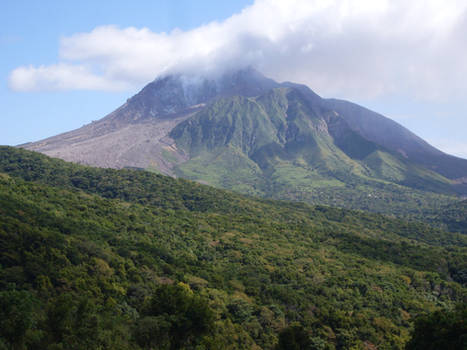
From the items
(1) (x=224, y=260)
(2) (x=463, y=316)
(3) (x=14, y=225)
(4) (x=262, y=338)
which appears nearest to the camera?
(2) (x=463, y=316)

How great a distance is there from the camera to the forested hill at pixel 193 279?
1314 inches

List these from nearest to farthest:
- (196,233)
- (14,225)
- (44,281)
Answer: (44,281) → (14,225) → (196,233)

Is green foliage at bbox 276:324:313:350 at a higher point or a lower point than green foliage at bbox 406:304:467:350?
lower

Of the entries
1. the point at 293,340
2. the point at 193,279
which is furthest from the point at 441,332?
the point at 193,279

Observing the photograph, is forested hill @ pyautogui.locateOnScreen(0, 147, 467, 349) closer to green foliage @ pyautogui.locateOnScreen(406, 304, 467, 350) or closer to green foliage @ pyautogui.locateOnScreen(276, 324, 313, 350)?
green foliage @ pyautogui.locateOnScreen(276, 324, 313, 350)

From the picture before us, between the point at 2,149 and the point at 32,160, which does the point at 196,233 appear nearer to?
the point at 32,160

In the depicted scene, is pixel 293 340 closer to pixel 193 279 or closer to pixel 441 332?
pixel 441 332

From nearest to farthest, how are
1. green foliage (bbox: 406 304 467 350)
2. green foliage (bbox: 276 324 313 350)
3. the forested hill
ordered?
green foliage (bbox: 406 304 467 350) → the forested hill → green foliage (bbox: 276 324 313 350)

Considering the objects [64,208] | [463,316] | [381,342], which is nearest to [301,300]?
[381,342]

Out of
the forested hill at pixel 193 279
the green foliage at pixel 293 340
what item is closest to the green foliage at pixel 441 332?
the green foliage at pixel 293 340

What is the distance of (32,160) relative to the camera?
13150 cm

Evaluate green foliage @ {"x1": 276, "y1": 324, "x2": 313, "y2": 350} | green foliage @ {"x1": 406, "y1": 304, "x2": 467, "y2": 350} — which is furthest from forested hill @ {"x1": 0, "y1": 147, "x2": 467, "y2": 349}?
green foliage @ {"x1": 406, "y1": 304, "x2": 467, "y2": 350}

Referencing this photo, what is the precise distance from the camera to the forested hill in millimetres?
33375

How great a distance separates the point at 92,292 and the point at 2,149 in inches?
4387
